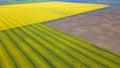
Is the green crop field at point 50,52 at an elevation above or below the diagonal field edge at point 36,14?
above

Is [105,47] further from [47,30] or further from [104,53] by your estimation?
[47,30]

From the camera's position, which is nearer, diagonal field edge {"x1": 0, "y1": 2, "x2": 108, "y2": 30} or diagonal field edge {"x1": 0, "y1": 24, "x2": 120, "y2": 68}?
diagonal field edge {"x1": 0, "y1": 24, "x2": 120, "y2": 68}

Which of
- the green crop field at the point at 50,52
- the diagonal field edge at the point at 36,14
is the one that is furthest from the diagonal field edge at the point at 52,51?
→ the diagonal field edge at the point at 36,14

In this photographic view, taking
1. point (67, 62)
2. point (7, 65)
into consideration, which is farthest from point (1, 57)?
point (67, 62)

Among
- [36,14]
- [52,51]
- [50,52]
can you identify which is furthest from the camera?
[36,14]

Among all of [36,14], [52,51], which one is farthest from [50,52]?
[36,14]

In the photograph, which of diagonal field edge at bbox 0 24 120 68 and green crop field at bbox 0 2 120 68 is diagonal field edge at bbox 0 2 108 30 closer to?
diagonal field edge at bbox 0 24 120 68

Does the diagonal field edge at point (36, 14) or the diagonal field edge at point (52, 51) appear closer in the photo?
the diagonal field edge at point (52, 51)

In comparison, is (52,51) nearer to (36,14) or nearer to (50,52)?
(50,52)

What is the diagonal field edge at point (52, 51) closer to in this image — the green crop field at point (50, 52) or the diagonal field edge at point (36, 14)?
the green crop field at point (50, 52)

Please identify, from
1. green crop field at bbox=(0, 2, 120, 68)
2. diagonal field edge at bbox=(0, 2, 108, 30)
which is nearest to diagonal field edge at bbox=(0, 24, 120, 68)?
green crop field at bbox=(0, 2, 120, 68)

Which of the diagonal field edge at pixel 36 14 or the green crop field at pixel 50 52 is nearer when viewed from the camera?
the green crop field at pixel 50 52
